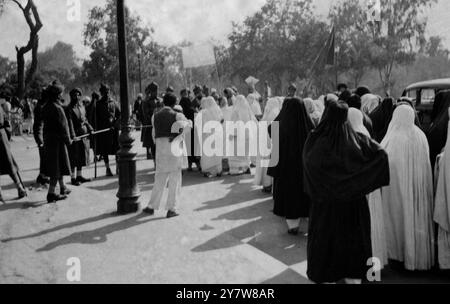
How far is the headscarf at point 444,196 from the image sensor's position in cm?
467

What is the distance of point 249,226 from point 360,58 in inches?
1377

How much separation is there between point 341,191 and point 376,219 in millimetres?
1063

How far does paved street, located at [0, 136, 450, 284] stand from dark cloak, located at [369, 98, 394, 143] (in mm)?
2034

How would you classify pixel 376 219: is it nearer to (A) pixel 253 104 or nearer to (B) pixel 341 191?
(B) pixel 341 191

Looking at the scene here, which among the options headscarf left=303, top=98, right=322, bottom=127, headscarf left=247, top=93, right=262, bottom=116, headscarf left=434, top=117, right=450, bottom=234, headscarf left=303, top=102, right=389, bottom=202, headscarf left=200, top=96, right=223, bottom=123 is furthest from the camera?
headscarf left=247, top=93, right=262, bottom=116

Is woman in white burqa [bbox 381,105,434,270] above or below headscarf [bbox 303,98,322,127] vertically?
below

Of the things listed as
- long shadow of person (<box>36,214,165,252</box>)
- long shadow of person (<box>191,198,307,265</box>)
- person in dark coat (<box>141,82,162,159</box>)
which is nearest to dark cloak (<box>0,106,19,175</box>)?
long shadow of person (<box>36,214,165,252</box>)

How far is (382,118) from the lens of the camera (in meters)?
6.76

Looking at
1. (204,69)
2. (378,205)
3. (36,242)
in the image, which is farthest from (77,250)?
(204,69)

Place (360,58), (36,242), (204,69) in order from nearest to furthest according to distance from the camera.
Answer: (36,242), (360,58), (204,69)

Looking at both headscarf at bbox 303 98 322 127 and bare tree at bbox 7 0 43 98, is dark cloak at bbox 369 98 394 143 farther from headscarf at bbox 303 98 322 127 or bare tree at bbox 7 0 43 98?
bare tree at bbox 7 0 43 98

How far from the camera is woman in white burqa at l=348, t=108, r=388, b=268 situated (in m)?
4.76
